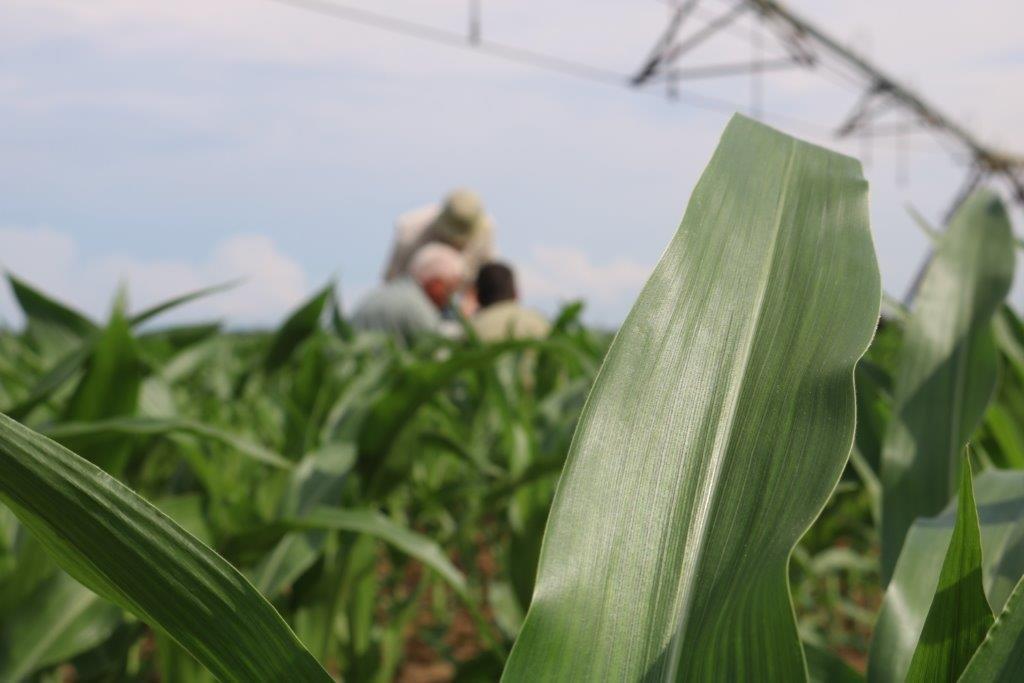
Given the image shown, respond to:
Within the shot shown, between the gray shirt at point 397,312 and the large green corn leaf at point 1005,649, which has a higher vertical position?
the gray shirt at point 397,312

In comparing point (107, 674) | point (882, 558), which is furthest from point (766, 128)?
point (107, 674)

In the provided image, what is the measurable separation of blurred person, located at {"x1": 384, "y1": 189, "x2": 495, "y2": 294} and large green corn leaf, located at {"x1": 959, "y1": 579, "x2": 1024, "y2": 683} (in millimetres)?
4583

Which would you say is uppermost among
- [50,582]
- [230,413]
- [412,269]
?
[412,269]

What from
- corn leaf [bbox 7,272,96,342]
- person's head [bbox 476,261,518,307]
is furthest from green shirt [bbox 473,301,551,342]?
corn leaf [bbox 7,272,96,342]

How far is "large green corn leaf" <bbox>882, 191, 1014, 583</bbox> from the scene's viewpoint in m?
0.65

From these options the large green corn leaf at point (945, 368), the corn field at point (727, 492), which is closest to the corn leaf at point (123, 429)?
the corn field at point (727, 492)

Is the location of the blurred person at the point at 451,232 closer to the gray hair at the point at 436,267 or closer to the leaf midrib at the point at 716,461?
the gray hair at the point at 436,267

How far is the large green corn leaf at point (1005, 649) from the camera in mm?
328

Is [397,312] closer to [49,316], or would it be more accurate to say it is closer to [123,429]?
[49,316]

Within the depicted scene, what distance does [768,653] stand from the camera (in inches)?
14.8

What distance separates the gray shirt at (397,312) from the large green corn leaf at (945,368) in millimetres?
2648

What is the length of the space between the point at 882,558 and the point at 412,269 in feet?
13.5

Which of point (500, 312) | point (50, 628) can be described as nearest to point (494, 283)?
point (500, 312)

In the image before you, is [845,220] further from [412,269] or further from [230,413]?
[412,269]
